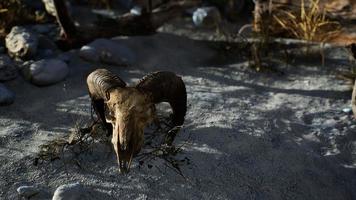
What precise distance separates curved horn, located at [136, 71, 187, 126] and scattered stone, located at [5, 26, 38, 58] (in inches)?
110

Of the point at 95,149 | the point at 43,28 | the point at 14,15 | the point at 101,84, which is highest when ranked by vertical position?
the point at 14,15

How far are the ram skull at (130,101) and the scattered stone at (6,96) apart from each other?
1.64m

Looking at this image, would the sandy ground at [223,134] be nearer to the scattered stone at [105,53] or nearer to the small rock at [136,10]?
the scattered stone at [105,53]

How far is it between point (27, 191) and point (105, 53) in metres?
2.85

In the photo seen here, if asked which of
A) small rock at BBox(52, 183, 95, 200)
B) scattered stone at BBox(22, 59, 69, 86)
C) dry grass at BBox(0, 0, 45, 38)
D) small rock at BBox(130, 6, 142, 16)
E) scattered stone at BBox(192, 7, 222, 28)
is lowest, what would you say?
small rock at BBox(52, 183, 95, 200)

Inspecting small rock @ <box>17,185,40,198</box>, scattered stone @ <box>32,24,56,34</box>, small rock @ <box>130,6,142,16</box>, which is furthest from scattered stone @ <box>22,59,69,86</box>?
small rock @ <box>17,185,40,198</box>

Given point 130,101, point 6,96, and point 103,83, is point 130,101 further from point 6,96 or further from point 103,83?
point 6,96

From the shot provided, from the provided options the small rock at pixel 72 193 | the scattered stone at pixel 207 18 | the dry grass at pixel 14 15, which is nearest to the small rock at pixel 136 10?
the scattered stone at pixel 207 18

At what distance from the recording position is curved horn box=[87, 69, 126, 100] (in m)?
5.16

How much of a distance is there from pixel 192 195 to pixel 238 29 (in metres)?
4.03

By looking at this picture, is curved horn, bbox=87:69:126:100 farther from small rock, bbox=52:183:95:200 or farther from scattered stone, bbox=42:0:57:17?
scattered stone, bbox=42:0:57:17

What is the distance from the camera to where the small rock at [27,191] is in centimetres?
509

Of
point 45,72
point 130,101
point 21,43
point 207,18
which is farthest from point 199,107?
point 21,43

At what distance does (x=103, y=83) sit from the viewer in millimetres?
5176
